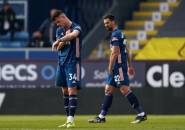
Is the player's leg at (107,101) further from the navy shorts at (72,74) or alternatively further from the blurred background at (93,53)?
the blurred background at (93,53)

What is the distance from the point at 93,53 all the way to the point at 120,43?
10856mm

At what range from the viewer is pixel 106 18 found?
16.7m

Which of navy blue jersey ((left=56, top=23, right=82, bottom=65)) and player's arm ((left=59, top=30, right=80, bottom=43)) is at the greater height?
player's arm ((left=59, top=30, right=80, bottom=43))

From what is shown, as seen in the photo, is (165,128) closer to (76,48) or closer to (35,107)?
(76,48)

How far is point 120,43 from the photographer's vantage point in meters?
17.0

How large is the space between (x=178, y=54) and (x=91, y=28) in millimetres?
4958

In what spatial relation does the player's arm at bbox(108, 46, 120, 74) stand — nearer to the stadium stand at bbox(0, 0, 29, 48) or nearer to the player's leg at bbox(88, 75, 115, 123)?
the player's leg at bbox(88, 75, 115, 123)

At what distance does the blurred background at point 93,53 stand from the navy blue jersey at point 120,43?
5.30 metres

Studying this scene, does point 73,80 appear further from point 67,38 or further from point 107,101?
point 107,101

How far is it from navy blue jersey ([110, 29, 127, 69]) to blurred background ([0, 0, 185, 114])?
5.30 m

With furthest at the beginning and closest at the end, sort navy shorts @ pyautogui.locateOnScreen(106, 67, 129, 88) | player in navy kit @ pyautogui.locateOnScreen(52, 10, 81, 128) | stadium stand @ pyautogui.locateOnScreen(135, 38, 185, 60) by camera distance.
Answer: stadium stand @ pyautogui.locateOnScreen(135, 38, 185, 60) → navy shorts @ pyautogui.locateOnScreen(106, 67, 129, 88) → player in navy kit @ pyautogui.locateOnScreen(52, 10, 81, 128)

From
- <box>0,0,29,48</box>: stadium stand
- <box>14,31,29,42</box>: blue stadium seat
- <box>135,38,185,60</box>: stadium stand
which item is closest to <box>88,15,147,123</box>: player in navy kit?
<box>135,38,185,60</box>: stadium stand

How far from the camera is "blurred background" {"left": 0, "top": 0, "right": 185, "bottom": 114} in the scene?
22.4m

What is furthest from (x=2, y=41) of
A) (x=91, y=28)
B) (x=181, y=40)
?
(x=181, y=40)
